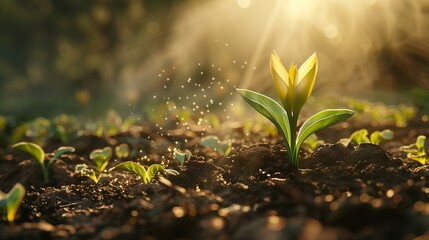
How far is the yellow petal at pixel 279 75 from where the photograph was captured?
275 cm

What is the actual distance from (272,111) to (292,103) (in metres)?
0.13

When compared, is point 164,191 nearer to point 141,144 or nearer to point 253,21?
point 141,144

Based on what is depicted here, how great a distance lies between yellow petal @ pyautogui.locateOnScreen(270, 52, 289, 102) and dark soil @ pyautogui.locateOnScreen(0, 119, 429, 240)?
0.44m

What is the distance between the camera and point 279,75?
2756mm

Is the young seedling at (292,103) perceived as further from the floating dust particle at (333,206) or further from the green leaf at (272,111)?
the floating dust particle at (333,206)

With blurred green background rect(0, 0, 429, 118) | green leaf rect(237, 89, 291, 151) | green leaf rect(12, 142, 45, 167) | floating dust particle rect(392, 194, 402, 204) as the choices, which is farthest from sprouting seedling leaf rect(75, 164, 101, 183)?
blurred green background rect(0, 0, 429, 118)

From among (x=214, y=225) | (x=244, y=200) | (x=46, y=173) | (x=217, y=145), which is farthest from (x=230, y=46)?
(x=214, y=225)

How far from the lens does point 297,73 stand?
2773 mm

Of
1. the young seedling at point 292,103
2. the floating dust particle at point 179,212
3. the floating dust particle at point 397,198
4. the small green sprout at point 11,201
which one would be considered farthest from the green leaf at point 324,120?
the small green sprout at point 11,201

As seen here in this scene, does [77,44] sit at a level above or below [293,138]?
above

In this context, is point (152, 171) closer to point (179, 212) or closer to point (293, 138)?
point (293, 138)

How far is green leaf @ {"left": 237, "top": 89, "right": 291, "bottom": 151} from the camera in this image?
2.81 meters

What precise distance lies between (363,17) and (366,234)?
1329 centimetres

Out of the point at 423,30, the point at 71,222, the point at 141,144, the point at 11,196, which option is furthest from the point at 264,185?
the point at 423,30
